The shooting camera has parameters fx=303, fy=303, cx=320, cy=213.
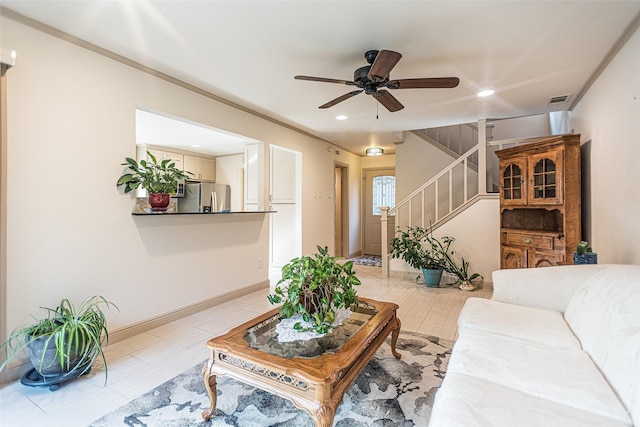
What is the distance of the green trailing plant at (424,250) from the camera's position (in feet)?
14.3

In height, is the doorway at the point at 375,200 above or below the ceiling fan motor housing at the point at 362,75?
below

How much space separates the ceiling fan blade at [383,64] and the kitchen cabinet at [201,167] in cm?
500

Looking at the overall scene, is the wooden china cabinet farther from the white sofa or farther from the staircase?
the white sofa

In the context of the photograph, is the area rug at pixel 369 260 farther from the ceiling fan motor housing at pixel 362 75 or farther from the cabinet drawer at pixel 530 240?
the ceiling fan motor housing at pixel 362 75

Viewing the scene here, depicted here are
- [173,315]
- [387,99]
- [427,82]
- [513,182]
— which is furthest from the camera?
[513,182]

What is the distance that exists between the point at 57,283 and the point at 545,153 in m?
4.55

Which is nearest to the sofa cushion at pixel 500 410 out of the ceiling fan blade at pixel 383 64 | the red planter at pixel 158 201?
the ceiling fan blade at pixel 383 64

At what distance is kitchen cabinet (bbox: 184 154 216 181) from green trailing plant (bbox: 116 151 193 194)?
372cm

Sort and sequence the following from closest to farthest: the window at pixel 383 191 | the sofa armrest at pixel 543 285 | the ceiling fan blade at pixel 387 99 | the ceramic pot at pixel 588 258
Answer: the sofa armrest at pixel 543 285 → the ceramic pot at pixel 588 258 → the ceiling fan blade at pixel 387 99 → the window at pixel 383 191

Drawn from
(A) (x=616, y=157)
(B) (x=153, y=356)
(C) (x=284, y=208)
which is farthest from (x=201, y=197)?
(A) (x=616, y=157)

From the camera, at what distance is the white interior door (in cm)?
528

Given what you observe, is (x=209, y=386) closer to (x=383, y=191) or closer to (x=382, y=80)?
(x=382, y=80)

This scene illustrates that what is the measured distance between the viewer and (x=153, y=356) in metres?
2.30

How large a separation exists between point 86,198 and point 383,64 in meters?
2.43
